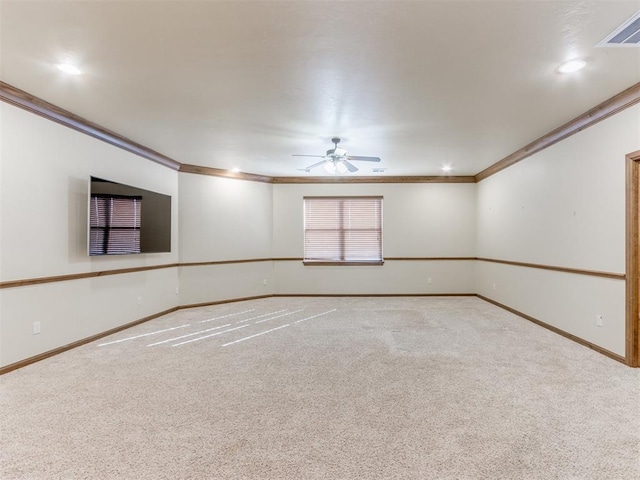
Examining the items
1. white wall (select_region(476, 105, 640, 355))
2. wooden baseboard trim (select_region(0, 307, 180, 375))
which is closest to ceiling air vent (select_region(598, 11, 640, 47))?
white wall (select_region(476, 105, 640, 355))

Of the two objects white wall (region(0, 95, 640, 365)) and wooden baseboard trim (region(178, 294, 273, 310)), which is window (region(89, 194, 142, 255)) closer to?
white wall (region(0, 95, 640, 365))

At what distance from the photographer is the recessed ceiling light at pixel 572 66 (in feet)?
8.36

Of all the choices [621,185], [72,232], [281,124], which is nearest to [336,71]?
[281,124]

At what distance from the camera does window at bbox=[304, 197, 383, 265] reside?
7250mm

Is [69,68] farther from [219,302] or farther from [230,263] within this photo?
[219,302]

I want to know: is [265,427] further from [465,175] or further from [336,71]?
[465,175]

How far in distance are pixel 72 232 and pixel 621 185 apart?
5.86 metres

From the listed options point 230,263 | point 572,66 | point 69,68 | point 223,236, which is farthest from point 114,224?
point 572,66

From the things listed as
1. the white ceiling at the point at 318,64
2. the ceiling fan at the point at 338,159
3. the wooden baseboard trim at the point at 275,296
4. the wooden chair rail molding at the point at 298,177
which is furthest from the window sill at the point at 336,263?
the white ceiling at the point at 318,64

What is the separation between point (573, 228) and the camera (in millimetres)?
3980

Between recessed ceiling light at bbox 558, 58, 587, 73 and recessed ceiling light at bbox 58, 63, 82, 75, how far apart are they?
3894 millimetres

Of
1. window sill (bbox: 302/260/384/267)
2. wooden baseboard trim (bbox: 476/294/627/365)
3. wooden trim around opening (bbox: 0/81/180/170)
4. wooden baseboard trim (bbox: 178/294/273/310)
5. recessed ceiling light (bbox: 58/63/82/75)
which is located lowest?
wooden baseboard trim (bbox: 178/294/273/310)

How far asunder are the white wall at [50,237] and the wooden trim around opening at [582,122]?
5727 mm

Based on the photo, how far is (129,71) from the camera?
2.69 m
